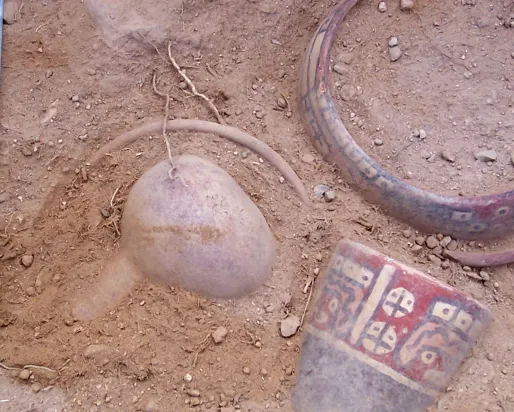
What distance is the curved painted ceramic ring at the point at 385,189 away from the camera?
2064 millimetres

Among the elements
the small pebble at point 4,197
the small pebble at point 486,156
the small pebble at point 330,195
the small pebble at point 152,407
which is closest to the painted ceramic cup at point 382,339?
the small pebble at point 330,195

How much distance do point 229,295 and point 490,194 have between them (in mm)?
941

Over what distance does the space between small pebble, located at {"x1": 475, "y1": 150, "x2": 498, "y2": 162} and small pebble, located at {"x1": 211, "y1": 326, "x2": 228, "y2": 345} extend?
1.11m

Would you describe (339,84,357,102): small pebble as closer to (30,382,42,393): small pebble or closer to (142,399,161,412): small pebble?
(142,399,161,412): small pebble

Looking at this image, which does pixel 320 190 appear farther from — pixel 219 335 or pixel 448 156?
pixel 219 335

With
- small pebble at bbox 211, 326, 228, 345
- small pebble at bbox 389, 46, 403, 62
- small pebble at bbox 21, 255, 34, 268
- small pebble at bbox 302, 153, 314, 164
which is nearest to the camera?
small pebble at bbox 211, 326, 228, 345

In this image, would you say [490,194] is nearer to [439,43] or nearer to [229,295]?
[439,43]

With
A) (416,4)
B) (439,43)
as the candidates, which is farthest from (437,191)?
(416,4)

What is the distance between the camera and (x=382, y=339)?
Result: 1890 mm

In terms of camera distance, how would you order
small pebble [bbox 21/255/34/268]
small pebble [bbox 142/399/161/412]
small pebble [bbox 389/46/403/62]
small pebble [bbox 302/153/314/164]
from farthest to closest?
small pebble [bbox 389/46/403/62] → small pebble [bbox 302/153/314/164] → small pebble [bbox 21/255/34/268] → small pebble [bbox 142/399/161/412]

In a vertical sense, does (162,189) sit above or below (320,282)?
above

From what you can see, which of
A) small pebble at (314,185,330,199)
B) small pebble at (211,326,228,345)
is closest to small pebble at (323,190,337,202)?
A: small pebble at (314,185,330,199)

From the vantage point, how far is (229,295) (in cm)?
196

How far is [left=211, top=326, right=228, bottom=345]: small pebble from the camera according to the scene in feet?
6.27
